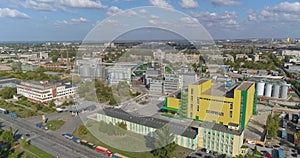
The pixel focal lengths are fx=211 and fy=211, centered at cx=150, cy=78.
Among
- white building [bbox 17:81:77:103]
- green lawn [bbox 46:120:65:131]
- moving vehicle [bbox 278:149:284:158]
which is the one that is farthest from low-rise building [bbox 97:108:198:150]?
white building [bbox 17:81:77:103]

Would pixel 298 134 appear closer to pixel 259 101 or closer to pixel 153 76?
pixel 259 101

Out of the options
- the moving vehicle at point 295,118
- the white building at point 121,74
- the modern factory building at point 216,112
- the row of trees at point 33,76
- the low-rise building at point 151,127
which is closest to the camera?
the modern factory building at point 216,112

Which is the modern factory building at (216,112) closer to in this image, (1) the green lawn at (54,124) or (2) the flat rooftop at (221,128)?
(2) the flat rooftop at (221,128)

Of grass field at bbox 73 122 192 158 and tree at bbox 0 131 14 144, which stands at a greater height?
tree at bbox 0 131 14 144

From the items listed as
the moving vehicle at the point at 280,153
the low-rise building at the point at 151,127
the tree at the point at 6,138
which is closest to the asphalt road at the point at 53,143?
the tree at the point at 6,138

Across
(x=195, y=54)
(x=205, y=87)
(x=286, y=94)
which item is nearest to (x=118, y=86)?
(x=205, y=87)

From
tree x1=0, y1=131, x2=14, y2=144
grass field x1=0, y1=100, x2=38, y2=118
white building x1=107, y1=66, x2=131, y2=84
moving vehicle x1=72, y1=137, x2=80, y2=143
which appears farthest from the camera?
white building x1=107, y1=66, x2=131, y2=84

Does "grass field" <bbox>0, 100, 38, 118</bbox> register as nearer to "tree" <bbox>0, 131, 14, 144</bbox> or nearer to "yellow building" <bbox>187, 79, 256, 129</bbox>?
"tree" <bbox>0, 131, 14, 144</bbox>
